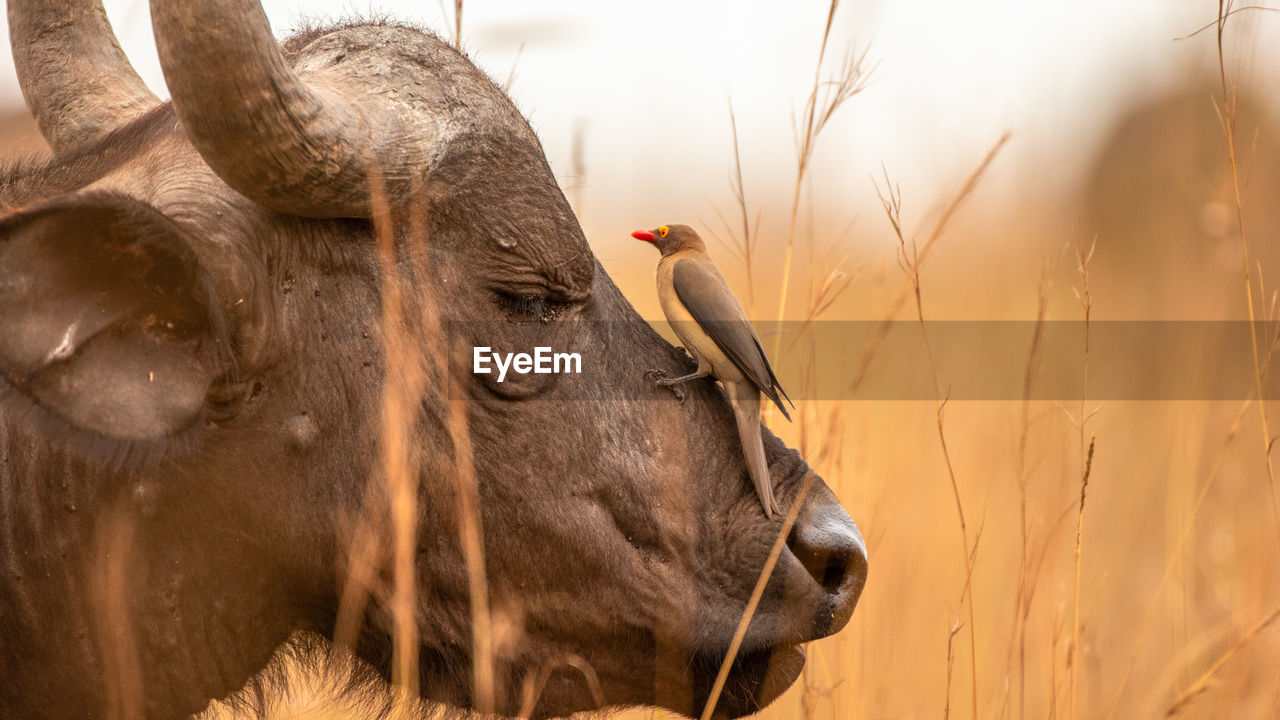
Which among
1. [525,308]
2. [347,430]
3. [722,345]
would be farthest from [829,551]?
[347,430]

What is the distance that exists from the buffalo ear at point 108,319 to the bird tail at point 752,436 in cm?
118

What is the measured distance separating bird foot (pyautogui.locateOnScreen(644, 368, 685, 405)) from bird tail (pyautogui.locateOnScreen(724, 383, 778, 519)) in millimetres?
113

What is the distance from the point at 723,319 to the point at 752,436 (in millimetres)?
290

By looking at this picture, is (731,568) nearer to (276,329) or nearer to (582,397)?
(582,397)

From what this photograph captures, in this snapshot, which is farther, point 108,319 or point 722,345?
point 722,345

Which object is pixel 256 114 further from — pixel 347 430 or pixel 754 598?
pixel 754 598

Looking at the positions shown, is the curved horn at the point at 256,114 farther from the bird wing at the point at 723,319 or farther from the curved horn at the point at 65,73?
the curved horn at the point at 65,73

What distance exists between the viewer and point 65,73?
3.24 metres

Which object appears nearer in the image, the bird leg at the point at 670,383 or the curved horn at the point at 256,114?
the curved horn at the point at 256,114

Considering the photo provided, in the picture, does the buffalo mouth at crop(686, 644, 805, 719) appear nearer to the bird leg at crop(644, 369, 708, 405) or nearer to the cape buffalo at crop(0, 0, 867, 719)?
the cape buffalo at crop(0, 0, 867, 719)

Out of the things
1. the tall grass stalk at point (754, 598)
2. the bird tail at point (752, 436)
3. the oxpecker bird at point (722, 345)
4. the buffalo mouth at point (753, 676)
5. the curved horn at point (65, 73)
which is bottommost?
the buffalo mouth at point (753, 676)

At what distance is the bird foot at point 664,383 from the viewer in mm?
2893

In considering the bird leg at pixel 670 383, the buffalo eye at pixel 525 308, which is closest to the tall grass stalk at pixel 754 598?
the bird leg at pixel 670 383

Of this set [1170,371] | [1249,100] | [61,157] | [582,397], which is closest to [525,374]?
[582,397]
